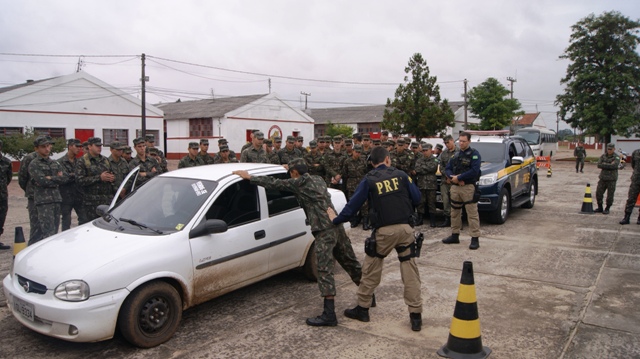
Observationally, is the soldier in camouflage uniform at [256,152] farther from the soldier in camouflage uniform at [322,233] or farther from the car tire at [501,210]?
the car tire at [501,210]

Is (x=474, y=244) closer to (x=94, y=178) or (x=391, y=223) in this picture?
(x=391, y=223)

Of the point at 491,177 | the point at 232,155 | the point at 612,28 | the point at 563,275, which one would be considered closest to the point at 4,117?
the point at 232,155

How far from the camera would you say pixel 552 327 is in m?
4.75

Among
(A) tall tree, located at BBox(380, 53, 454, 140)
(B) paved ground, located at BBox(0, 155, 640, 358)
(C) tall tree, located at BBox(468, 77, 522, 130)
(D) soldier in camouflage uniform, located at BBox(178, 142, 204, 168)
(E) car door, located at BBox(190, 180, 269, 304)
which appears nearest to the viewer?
(B) paved ground, located at BBox(0, 155, 640, 358)

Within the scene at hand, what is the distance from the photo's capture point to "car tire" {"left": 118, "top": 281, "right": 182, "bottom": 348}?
13.4 ft

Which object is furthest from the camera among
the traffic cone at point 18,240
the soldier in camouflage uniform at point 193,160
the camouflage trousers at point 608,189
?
the camouflage trousers at point 608,189

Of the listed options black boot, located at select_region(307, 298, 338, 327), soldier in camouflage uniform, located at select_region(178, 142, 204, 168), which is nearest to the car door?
black boot, located at select_region(307, 298, 338, 327)

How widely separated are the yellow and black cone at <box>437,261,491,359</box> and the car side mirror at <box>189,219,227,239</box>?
2.28 meters

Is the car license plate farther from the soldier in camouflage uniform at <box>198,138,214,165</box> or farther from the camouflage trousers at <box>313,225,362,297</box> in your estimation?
the soldier in camouflage uniform at <box>198,138,214,165</box>

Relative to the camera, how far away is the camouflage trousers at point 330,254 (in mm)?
4762

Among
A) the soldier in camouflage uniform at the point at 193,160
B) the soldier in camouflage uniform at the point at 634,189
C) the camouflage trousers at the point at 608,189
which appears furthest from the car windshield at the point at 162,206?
the camouflage trousers at the point at 608,189

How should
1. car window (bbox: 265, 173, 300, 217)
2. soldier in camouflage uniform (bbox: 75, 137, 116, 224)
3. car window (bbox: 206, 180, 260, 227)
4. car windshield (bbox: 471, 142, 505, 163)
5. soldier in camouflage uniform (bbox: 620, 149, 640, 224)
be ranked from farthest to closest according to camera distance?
car windshield (bbox: 471, 142, 505, 163), soldier in camouflage uniform (bbox: 620, 149, 640, 224), soldier in camouflage uniform (bbox: 75, 137, 116, 224), car window (bbox: 265, 173, 300, 217), car window (bbox: 206, 180, 260, 227)

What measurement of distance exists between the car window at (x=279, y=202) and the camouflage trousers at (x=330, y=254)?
2.71 ft

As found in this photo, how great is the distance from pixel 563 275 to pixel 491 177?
350 cm
